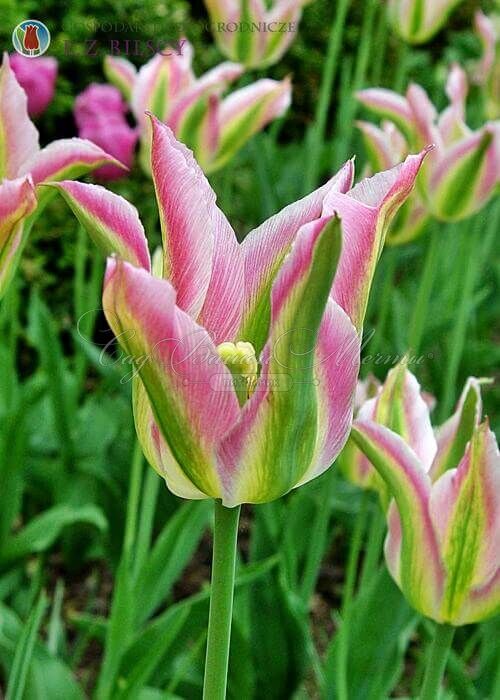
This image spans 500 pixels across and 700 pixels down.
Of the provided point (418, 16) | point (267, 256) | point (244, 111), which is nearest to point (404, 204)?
point (244, 111)

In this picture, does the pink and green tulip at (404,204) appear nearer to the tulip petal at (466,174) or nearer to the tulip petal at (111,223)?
the tulip petal at (466,174)

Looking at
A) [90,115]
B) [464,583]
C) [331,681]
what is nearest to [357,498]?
[331,681]

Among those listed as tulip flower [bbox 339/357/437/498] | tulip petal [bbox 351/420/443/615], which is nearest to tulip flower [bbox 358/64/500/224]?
tulip flower [bbox 339/357/437/498]

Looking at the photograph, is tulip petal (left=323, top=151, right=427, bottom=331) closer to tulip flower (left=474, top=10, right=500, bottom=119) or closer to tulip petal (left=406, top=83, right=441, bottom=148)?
tulip petal (left=406, top=83, right=441, bottom=148)

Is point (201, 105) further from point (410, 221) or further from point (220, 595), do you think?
point (220, 595)

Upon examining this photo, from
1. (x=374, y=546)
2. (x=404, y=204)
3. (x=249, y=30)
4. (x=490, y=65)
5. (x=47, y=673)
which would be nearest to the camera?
(x=47, y=673)

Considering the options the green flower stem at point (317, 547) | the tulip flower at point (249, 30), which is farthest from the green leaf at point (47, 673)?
the tulip flower at point (249, 30)
